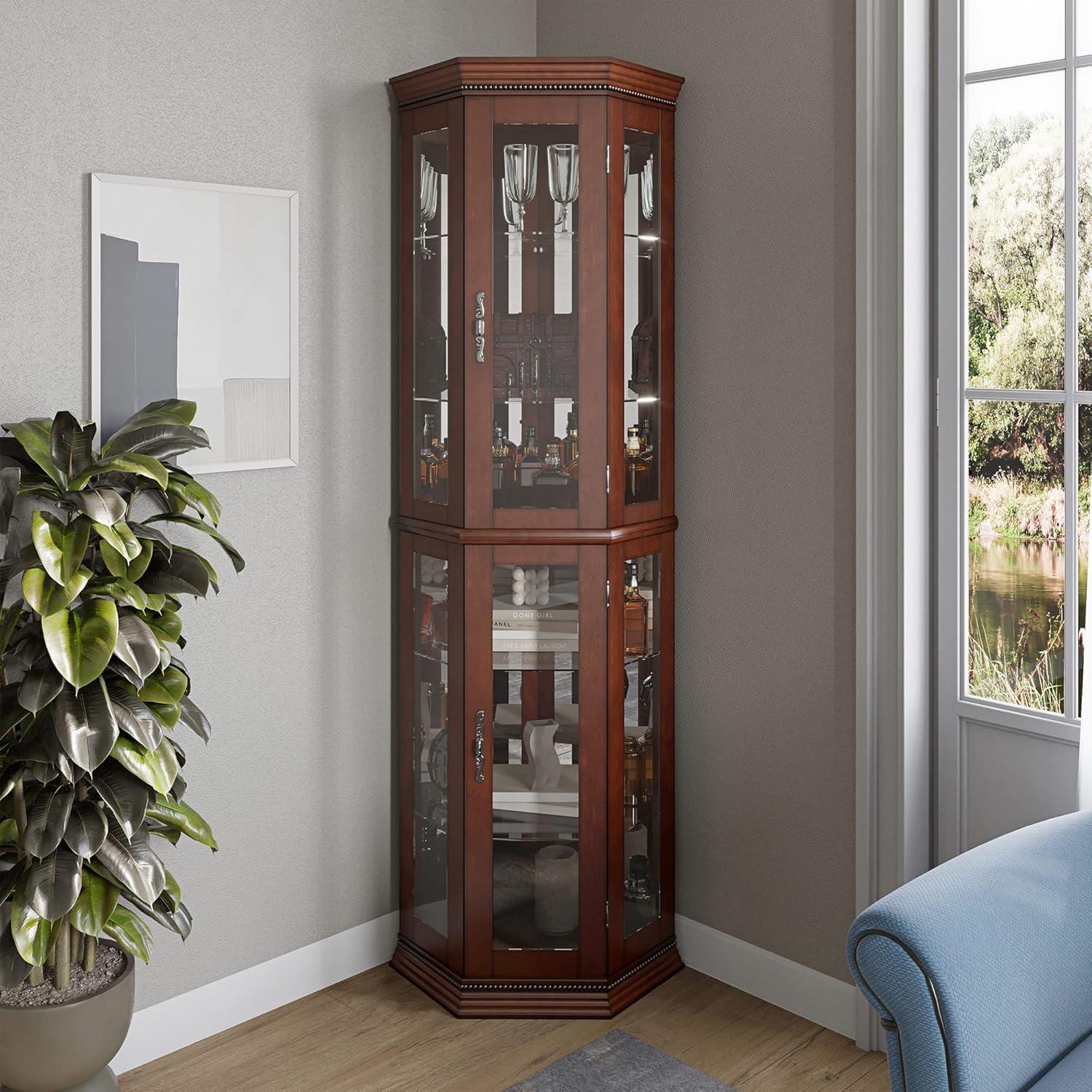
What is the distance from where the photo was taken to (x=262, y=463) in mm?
2721

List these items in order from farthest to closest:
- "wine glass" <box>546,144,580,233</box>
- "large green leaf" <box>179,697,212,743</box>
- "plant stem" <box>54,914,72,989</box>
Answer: "wine glass" <box>546,144,580,233</box> → "large green leaf" <box>179,697,212,743</box> → "plant stem" <box>54,914,72,989</box>

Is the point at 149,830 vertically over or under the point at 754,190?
under

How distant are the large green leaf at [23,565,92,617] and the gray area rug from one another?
1418mm

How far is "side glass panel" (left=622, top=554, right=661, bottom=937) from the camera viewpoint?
2.90 metres

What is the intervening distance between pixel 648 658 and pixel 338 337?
110 cm

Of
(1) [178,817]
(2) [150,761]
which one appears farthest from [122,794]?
(1) [178,817]

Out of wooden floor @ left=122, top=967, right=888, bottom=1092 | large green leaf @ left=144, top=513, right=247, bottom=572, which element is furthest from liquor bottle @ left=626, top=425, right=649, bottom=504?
wooden floor @ left=122, top=967, right=888, bottom=1092

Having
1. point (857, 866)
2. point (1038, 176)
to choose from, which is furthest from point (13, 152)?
point (857, 866)

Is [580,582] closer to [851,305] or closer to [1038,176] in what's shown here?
[851,305]

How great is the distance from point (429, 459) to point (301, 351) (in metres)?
0.40

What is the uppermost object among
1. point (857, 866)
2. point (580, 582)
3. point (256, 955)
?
point (580, 582)

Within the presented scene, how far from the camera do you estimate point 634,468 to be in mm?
2838

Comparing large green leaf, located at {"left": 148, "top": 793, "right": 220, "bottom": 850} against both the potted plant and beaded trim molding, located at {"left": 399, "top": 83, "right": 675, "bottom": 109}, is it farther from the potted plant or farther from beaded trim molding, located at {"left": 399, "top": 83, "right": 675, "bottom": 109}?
beaded trim molding, located at {"left": 399, "top": 83, "right": 675, "bottom": 109}

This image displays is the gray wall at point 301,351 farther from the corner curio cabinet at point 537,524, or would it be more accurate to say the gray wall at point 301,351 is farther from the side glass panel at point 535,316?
the side glass panel at point 535,316
